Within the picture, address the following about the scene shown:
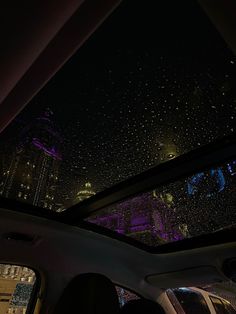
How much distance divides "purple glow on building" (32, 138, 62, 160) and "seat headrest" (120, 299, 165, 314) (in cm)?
159

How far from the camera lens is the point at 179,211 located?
3592mm

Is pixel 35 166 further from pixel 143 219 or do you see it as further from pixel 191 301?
pixel 191 301

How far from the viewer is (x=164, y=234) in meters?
3.98

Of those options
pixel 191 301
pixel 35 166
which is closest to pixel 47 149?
pixel 35 166

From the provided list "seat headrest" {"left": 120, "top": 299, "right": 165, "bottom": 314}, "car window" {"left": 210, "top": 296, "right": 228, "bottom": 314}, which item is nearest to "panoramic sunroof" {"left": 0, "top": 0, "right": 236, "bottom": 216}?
"seat headrest" {"left": 120, "top": 299, "right": 165, "bottom": 314}

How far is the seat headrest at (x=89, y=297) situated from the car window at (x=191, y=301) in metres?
3.06

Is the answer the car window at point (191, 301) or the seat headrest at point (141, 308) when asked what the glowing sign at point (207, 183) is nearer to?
the seat headrest at point (141, 308)

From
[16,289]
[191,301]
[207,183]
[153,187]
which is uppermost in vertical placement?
[207,183]

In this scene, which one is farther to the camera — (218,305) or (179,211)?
(218,305)

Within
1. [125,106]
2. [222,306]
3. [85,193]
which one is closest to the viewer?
[125,106]

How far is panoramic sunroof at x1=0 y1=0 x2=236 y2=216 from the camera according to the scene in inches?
63.3

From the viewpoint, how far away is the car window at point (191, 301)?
500 cm

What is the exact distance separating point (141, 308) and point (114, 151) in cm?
153

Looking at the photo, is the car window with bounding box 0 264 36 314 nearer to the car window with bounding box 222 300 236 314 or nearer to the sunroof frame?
the sunroof frame
